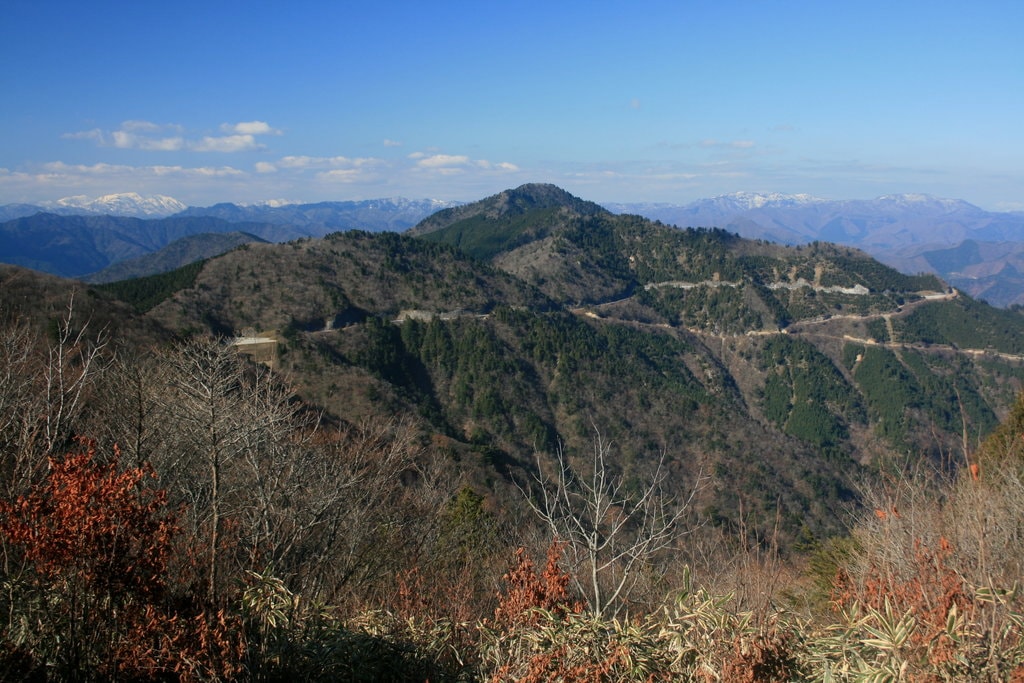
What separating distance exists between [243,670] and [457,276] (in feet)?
255

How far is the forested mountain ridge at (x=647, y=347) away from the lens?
54938 mm

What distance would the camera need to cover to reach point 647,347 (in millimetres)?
84875

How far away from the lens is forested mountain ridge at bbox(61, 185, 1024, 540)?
54.9 m

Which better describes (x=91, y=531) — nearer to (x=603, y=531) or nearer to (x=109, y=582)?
(x=109, y=582)

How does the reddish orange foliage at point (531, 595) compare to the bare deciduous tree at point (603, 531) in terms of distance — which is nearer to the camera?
the reddish orange foliage at point (531, 595)

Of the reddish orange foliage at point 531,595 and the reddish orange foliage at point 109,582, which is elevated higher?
the reddish orange foliage at point 109,582

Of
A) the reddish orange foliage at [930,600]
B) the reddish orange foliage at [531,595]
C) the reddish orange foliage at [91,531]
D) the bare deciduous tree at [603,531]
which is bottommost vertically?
the bare deciduous tree at [603,531]

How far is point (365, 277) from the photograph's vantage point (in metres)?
72.1

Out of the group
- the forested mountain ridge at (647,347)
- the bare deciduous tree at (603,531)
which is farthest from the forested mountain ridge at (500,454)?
the forested mountain ridge at (647,347)

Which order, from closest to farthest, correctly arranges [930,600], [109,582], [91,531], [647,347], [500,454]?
1. [91,531]
2. [109,582]
3. [930,600]
4. [500,454]
5. [647,347]

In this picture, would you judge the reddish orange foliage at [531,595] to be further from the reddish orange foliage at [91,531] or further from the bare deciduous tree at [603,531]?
the reddish orange foliage at [91,531]

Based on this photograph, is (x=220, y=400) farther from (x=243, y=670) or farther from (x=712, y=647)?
(x=712, y=647)

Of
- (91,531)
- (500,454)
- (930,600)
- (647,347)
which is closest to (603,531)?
(930,600)

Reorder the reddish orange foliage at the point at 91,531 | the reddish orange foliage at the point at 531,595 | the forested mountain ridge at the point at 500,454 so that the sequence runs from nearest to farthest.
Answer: the reddish orange foliage at the point at 91,531 < the forested mountain ridge at the point at 500,454 < the reddish orange foliage at the point at 531,595
